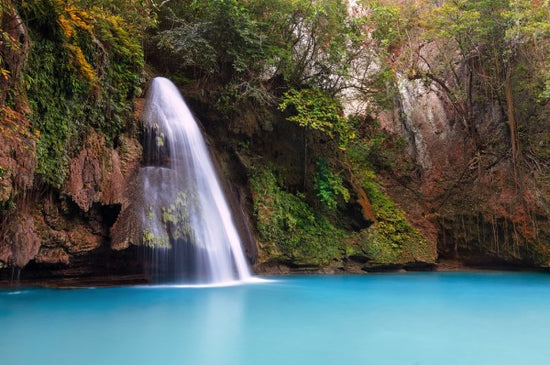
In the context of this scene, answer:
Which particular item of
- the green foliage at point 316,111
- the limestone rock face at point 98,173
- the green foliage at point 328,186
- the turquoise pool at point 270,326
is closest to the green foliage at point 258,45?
the green foliage at point 316,111

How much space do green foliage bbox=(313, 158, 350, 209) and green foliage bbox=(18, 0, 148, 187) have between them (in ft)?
19.1

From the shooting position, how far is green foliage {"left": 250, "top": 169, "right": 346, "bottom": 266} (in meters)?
10.8

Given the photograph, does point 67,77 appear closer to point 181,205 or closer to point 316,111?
point 181,205

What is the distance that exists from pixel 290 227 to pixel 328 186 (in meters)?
1.82

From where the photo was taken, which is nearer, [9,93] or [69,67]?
[9,93]

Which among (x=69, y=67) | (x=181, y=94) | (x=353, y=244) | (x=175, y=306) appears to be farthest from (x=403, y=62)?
(x=175, y=306)

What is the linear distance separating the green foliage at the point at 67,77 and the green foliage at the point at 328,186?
5.82 metres

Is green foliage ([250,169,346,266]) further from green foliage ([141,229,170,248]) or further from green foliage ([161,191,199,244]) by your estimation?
green foliage ([141,229,170,248])

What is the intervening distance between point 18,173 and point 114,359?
11.2 ft

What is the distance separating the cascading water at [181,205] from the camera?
8.02 meters

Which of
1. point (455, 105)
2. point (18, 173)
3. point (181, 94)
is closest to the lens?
point (18, 173)

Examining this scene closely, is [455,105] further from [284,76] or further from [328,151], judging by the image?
[284,76]

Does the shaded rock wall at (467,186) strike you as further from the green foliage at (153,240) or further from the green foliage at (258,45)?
the green foliage at (153,240)

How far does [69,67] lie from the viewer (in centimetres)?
691
